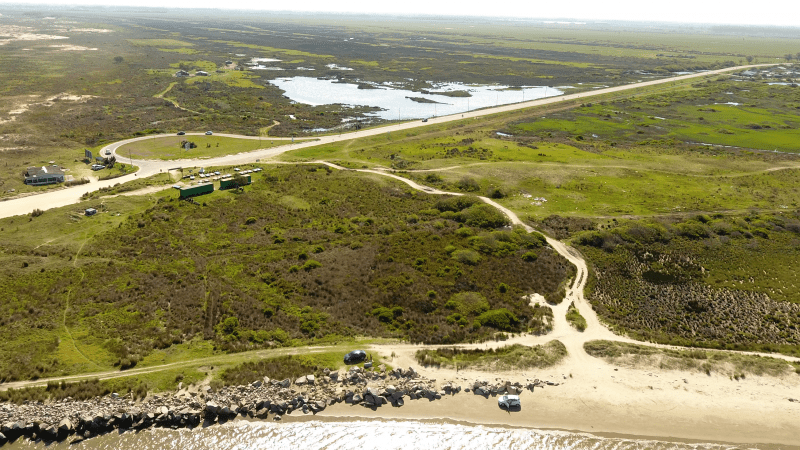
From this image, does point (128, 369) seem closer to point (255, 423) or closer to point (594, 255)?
point (255, 423)

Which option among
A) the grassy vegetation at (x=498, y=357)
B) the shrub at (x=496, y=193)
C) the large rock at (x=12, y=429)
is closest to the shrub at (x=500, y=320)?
the grassy vegetation at (x=498, y=357)

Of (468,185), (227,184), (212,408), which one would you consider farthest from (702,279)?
(227,184)

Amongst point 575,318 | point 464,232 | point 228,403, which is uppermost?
point 464,232

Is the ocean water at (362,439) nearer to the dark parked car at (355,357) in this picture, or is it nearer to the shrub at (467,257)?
the dark parked car at (355,357)

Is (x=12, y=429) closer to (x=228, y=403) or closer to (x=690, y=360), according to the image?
(x=228, y=403)

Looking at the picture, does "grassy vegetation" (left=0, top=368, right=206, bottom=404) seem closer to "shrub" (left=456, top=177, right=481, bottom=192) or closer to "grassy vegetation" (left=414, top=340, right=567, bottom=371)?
"grassy vegetation" (left=414, top=340, right=567, bottom=371)

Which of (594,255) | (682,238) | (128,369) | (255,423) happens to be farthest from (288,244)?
(682,238)
